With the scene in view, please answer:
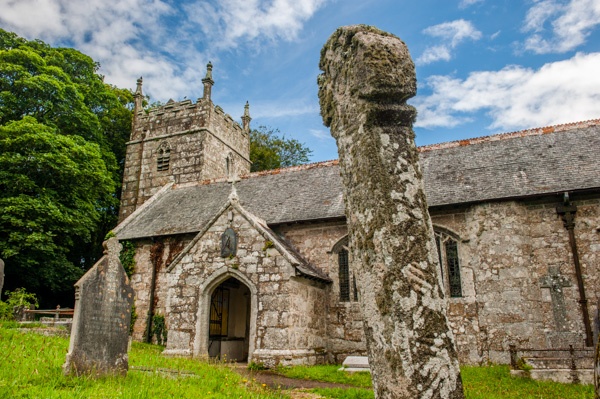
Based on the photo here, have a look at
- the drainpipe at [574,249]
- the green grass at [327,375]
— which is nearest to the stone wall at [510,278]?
the drainpipe at [574,249]

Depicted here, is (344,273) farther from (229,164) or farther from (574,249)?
(229,164)

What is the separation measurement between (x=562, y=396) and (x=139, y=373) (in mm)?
6854

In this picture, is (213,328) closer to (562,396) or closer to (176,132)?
(562,396)

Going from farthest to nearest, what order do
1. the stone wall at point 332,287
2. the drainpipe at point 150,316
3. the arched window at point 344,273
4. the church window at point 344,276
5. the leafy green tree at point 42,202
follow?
the leafy green tree at point 42,202
the drainpipe at point 150,316
the church window at point 344,276
the arched window at point 344,273
the stone wall at point 332,287

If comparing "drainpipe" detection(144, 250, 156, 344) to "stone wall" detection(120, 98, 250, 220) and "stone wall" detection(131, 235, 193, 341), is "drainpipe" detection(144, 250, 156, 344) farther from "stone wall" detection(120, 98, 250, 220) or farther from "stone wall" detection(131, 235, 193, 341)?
"stone wall" detection(120, 98, 250, 220)

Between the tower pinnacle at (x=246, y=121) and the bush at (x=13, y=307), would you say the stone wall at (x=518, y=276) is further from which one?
the tower pinnacle at (x=246, y=121)

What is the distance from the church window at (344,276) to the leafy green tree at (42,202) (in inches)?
534

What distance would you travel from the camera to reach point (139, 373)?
7715 millimetres

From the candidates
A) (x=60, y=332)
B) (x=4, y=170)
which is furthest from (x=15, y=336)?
(x=4, y=170)

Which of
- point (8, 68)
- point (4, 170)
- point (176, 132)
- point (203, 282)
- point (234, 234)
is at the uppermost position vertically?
point (8, 68)

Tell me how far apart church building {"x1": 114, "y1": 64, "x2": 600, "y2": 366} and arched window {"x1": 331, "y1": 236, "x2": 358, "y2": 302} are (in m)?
0.04

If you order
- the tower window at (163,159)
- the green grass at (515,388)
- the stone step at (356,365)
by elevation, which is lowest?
the green grass at (515,388)

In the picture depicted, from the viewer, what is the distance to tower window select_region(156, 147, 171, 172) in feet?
83.4

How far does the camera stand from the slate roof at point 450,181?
13.4 metres
